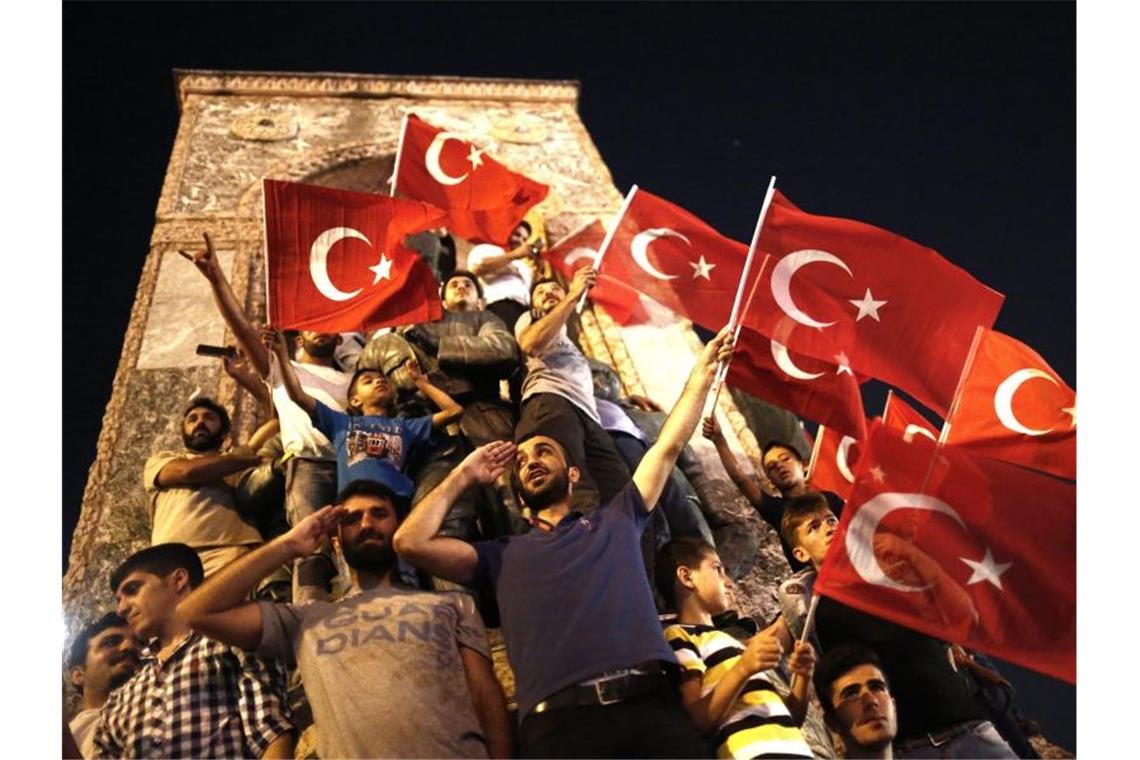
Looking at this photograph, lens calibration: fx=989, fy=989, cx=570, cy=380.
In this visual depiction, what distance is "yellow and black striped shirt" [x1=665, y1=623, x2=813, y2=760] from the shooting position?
156 inches

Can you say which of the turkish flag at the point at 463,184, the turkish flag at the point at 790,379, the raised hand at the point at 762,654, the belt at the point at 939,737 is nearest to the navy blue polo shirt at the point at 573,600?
Result: the raised hand at the point at 762,654

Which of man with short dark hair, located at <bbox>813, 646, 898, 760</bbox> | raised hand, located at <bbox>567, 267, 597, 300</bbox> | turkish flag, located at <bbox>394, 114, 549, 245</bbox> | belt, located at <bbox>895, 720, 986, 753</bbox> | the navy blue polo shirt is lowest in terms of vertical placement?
belt, located at <bbox>895, 720, 986, 753</bbox>

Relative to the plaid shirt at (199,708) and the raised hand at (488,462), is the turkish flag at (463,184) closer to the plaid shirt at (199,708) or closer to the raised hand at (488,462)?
the raised hand at (488,462)

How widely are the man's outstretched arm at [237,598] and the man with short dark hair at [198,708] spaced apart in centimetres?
27

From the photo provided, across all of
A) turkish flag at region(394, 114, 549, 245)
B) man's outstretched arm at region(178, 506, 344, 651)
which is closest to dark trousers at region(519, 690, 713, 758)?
man's outstretched arm at region(178, 506, 344, 651)

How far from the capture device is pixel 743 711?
13.4 feet

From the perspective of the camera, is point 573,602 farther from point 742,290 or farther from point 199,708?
point 742,290

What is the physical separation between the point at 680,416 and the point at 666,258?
8.36ft

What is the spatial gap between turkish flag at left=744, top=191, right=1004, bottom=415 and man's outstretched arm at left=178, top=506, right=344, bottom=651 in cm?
314

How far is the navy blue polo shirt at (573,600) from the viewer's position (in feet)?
12.7

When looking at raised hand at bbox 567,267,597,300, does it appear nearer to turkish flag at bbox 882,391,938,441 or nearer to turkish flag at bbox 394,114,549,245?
turkish flag at bbox 882,391,938,441

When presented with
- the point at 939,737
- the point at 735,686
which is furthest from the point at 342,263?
the point at 939,737

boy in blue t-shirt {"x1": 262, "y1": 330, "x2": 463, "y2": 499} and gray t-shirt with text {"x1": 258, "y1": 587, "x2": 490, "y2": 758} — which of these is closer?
gray t-shirt with text {"x1": 258, "y1": 587, "x2": 490, "y2": 758}

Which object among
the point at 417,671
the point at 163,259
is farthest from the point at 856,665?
the point at 163,259
